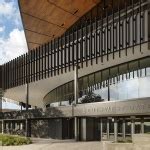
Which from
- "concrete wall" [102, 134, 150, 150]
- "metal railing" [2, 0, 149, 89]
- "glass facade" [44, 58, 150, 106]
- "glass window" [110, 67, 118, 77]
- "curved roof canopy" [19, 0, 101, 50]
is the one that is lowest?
"concrete wall" [102, 134, 150, 150]

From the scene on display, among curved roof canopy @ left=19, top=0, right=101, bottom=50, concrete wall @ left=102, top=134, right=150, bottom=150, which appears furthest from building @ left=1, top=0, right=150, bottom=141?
concrete wall @ left=102, top=134, right=150, bottom=150

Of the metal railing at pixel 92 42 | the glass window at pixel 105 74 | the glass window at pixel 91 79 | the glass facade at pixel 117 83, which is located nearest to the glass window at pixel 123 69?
the glass facade at pixel 117 83

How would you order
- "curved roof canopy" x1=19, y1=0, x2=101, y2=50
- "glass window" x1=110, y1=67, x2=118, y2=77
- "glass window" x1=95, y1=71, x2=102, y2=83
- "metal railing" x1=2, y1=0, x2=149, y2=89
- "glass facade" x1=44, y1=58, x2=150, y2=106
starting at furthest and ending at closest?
"curved roof canopy" x1=19, y1=0, x2=101, y2=50, "glass window" x1=95, y1=71, x2=102, y2=83, "glass window" x1=110, y1=67, x2=118, y2=77, "glass facade" x1=44, y1=58, x2=150, y2=106, "metal railing" x1=2, y1=0, x2=149, y2=89

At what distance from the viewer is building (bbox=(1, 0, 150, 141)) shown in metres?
28.5

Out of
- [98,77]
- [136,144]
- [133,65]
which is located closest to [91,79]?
[98,77]

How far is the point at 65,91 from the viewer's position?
1652 inches

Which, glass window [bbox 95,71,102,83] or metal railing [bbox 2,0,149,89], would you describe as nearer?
metal railing [bbox 2,0,149,89]

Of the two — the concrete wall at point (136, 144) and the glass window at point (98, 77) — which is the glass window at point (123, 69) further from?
the concrete wall at point (136, 144)

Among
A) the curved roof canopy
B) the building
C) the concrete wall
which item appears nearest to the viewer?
the concrete wall

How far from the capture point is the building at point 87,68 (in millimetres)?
28516

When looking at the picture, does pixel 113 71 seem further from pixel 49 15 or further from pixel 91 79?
pixel 49 15

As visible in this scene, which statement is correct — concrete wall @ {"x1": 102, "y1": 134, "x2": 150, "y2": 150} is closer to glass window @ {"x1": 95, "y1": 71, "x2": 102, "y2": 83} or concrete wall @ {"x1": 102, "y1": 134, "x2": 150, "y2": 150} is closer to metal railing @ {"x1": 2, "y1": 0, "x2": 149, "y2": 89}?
metal railing @ {"x1": 2, "y1": 0, "x2": 149, "y2": 89}

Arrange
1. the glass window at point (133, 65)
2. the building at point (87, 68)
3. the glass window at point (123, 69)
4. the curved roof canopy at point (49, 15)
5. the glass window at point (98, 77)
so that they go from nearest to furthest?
the building at point (87, 68)
the glass window at point (133, 65)
the glass window at point (123, 69)
the glass window at point (98, 77)
the curved roof canopy at point (49, 15)

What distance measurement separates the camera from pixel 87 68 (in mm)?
34531
